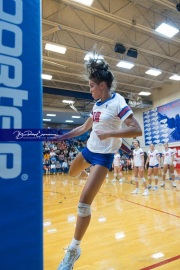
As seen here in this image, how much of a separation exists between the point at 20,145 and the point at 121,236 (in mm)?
2279

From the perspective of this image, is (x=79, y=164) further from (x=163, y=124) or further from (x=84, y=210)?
(x=163, y=124)

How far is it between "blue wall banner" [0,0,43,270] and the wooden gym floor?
1.06 m

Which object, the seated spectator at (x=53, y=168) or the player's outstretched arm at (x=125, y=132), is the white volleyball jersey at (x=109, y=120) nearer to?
the player's outstretched arm at (x=125, y=132)

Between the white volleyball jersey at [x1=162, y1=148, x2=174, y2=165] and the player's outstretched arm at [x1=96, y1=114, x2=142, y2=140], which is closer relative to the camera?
the player's outstretched arm at [x1=96, y1=114, x2=142, y2=140]

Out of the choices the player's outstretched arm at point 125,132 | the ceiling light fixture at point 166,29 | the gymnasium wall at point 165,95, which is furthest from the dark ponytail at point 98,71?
the gymnasium wall at point 165,95

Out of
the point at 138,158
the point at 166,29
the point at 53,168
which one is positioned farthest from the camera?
the point at 53,168

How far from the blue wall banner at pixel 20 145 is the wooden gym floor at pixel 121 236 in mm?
1055

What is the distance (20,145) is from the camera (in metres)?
1.33

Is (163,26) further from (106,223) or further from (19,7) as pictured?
(19,7)

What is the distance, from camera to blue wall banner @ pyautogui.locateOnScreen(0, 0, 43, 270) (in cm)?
125

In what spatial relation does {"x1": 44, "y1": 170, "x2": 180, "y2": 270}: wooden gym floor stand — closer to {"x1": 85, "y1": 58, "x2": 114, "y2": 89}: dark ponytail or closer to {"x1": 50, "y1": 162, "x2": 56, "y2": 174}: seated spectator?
{"x1": 85, "y1": 58, "x2": 114, "y2": 89}: dark ponytail

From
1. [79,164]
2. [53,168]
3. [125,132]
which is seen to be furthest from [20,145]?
[53,168]

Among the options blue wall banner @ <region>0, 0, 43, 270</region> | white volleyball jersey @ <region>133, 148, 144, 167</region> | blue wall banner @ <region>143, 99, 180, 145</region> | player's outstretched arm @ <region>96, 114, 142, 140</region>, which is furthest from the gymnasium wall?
blue wall banner @ <region>0, 0, 43, 270</region>

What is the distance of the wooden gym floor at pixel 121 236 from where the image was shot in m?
2.20
